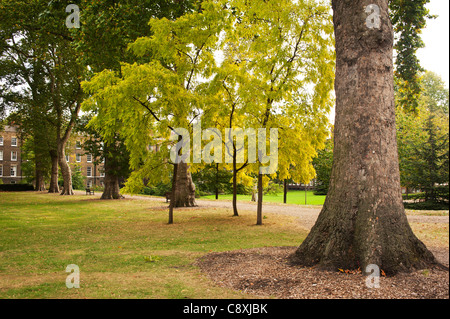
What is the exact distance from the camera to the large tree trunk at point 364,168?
5.50m

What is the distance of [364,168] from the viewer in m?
5.80

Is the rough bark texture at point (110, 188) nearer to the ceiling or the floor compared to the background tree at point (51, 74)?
nearer to the floor

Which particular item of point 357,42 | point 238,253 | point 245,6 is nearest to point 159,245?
point 238,253

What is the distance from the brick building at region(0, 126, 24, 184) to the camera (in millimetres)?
77875

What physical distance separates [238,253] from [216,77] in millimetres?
7217

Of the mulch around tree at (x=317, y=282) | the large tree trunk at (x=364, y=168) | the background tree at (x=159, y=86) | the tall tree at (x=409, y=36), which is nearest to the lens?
the mulch around tree at (x=317, y=282)

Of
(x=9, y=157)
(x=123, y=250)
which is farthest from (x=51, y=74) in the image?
(x=9, y=157)

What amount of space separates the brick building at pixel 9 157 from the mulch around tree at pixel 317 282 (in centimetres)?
8483

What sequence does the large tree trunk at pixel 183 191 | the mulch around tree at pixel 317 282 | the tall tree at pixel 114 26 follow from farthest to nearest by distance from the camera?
the large tree trunk at pixel 183 191 < the tall tree at pixel 114 26 < the mulch around tree at pixel 317 282

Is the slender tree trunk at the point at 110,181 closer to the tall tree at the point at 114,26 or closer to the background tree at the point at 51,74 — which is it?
the background tree at the point at 51,74

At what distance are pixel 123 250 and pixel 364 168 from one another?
6.51 meters

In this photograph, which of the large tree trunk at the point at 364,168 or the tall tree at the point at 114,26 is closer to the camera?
the large tree trunk at the point at 364,168

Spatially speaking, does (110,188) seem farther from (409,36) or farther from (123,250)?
(409,36)

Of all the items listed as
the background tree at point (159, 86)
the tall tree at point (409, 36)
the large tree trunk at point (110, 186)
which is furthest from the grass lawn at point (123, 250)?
the large tree trunk at point (110, 186)
